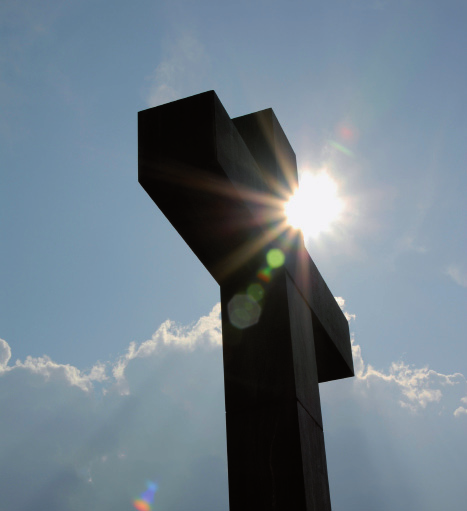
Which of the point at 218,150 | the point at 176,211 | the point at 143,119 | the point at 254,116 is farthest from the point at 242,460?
the point at 254,116

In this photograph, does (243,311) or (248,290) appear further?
(248,290)

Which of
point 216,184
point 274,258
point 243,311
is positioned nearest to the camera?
point 216,184

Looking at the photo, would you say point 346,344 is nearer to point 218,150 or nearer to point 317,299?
point 317,299

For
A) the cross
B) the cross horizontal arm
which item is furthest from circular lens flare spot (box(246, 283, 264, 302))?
the cross horizontal arm

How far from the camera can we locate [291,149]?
20.3 ft

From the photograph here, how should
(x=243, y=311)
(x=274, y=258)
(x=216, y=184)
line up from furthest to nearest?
(x=274, y=258)
(x=243, y=311)
(x=216, y=184)

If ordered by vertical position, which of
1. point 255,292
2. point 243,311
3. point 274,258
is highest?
point 274,258

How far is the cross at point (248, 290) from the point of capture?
156 inches

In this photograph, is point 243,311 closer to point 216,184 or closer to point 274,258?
point 274,258

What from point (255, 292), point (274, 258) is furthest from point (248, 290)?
point (274, 258)

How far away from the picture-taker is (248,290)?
4.74m

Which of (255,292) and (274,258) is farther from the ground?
(274,258)

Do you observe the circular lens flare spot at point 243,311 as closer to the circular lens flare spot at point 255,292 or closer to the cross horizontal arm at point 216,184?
the circular lens flare spot at point 255,292

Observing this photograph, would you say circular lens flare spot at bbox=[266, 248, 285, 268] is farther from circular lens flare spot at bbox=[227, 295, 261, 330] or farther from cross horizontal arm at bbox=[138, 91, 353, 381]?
circular lens flare spot at bbox=[227, 295, 261, 330]
